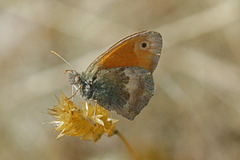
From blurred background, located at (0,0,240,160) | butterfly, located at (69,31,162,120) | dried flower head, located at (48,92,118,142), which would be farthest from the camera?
blurred background, located at (0,0,240,160)

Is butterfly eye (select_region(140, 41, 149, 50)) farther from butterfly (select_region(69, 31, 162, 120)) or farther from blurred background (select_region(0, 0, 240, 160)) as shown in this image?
blurred background (select_region(0, 0, 240, 160))

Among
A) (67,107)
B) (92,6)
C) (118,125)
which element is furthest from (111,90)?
(92,6)

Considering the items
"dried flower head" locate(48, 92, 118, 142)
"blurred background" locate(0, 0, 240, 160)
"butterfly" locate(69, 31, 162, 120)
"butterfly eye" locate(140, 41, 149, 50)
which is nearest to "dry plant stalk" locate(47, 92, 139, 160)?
"dried flower head" locate(48, 92, 118, 142)

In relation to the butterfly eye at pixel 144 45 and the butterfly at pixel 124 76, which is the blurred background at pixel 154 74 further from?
the butterfly eye at pixel 144 45

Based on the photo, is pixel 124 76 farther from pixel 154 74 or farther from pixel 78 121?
pixel 154 74

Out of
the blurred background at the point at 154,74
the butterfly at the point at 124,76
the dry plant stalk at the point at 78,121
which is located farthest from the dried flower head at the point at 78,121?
the blurred background at the point at 154,74

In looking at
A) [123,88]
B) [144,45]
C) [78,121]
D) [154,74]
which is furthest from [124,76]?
[154,74]
